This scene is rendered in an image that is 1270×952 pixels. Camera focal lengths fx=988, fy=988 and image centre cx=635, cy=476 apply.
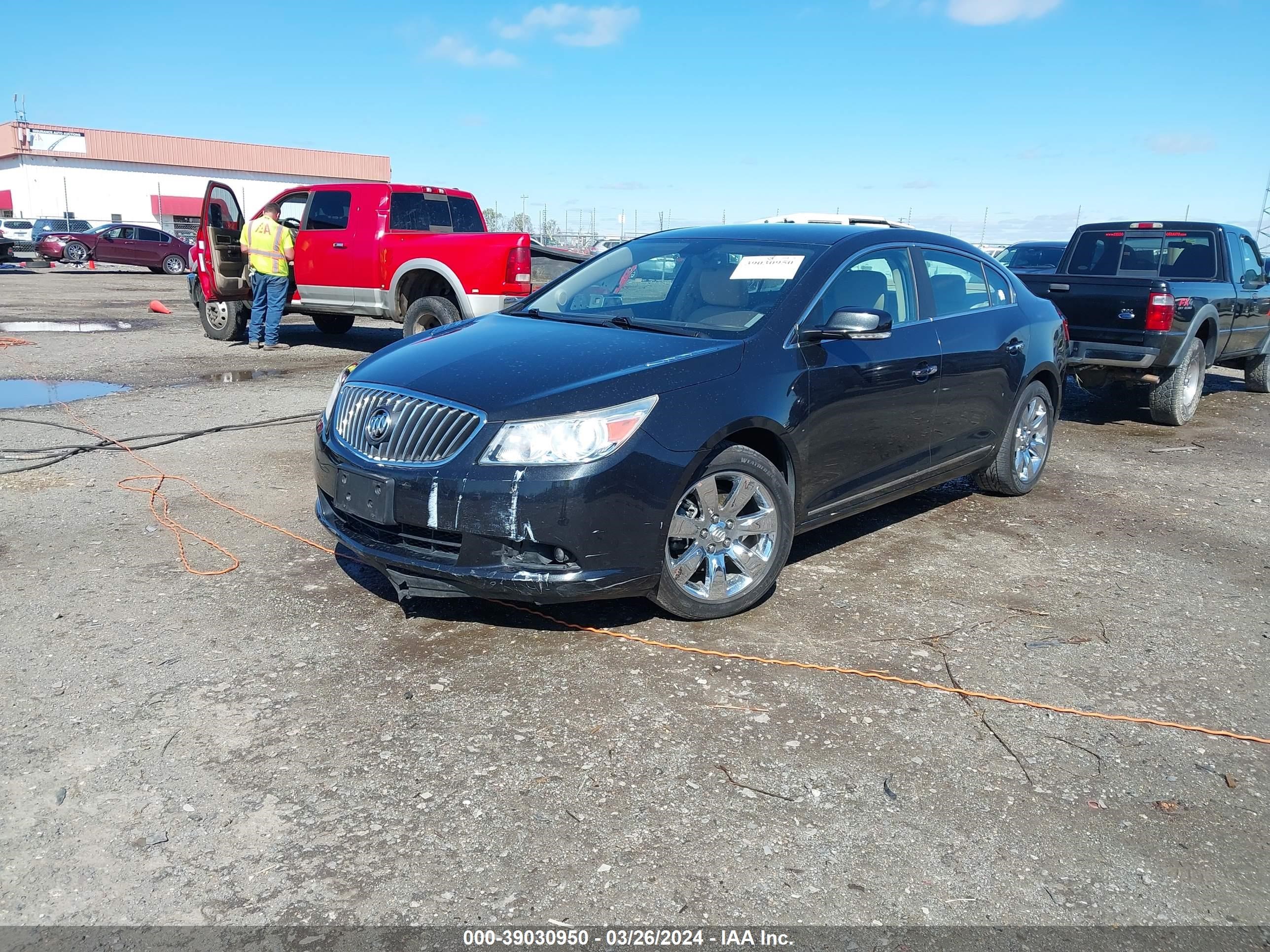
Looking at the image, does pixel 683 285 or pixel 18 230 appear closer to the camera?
pixel 683 285

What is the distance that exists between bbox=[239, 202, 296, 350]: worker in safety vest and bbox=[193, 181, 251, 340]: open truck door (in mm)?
333

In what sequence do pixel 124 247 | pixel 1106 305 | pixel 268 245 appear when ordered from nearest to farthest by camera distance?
pixel 1106 305
pixel 268 245
pixel 124 247

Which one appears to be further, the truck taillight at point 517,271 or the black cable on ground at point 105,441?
the truck taillight at point 517,271

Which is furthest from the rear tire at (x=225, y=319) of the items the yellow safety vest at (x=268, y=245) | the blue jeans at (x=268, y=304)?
the yellow safety vest at (x=268, y=245)

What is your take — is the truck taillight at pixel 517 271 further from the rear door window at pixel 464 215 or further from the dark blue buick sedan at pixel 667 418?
the dark blue buick sedan at pixel 667 418

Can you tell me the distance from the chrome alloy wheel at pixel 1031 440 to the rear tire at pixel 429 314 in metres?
6.10

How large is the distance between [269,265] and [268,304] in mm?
562

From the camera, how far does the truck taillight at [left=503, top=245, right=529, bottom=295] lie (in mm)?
10172

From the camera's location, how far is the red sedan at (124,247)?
106 ft

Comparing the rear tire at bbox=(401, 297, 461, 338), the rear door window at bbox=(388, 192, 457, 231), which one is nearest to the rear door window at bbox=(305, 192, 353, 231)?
the rear door window at bbox=(388, 192, 457, 231)

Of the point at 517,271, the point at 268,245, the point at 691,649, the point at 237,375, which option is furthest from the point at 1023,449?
the point at 268,245

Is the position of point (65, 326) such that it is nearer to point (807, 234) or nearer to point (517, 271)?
point (517, 271)

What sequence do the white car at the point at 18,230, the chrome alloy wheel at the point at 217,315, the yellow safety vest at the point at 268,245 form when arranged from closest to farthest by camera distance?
the yellow safety vest at the point at 268,245 < the chrome alloy wheel at the point at 217,315 < the white car at the point at 18,230

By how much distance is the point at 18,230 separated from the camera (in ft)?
129
